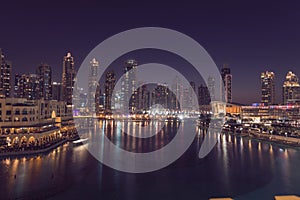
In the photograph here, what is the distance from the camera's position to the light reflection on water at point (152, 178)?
8211mm

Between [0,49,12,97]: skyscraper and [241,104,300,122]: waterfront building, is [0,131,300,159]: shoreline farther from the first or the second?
[0,49,12,97]: skyscraper

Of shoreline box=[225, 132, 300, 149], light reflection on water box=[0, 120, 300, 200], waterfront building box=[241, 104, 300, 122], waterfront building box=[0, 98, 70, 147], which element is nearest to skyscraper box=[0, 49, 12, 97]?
waterfront building box=[0, 98, 70, 147]

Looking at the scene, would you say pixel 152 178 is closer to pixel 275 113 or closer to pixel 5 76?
pixel 275 113

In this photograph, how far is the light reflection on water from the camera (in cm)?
821

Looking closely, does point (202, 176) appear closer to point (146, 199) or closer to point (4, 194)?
point (146, 199)

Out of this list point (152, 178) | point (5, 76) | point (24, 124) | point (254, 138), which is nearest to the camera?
point (152, 178)

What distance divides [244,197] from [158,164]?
529 centimetres

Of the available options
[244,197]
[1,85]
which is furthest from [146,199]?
[1,85]

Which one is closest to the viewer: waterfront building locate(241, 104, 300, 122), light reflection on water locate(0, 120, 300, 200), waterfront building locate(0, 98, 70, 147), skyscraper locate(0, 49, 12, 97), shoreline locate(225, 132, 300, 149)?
light reflection on water locate(0, 120, 300, 200)

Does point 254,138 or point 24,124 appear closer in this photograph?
Answer: point 24,124

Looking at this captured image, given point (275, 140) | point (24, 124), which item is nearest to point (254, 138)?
point (275, 140)

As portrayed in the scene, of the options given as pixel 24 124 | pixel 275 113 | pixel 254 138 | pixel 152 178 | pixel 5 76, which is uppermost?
pixel 5 76

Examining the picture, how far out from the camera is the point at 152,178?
10031 millimetres

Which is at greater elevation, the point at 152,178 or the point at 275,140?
the point at 275,140
